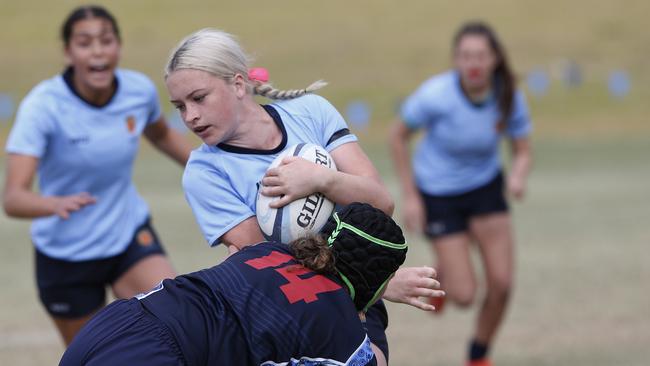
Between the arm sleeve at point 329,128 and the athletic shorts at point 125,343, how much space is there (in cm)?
105

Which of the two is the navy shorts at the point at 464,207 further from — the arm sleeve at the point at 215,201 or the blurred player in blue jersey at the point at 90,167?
the arm sleeve at the point at 215,201

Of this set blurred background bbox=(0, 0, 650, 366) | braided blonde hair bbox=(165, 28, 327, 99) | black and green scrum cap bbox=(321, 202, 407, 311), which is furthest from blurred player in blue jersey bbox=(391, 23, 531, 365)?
black and green scrum cap bbox=(321, 202, 407, 311)

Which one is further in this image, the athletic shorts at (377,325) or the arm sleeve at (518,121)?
the arm sleeve at (518,121)

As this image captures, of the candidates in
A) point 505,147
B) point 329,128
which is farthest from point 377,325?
point 505,147

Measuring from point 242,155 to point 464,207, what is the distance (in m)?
3.90

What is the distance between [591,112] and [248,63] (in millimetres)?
23986

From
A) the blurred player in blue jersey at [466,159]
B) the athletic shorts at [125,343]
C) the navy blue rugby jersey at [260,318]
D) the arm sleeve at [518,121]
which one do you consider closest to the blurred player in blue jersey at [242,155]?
the navy blue rugby jersey at [260,318]

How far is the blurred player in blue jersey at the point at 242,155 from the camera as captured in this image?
3645mm

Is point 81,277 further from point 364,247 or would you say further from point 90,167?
point 364,247

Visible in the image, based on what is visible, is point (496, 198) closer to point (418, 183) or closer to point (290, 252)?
point (418, 183)

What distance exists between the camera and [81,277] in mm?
5785

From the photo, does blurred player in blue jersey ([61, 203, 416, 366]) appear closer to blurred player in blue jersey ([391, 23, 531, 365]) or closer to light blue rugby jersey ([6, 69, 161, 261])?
light blue rugby jersey ([6, 69, 161, 261])

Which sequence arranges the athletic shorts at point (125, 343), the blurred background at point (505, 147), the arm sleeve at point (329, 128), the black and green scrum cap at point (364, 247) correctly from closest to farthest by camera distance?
the athletic shorts at point (125, 343) < the black and green scrum cap at point (364, 247) < the arm sleeve at point (329, 128) < the blurred background at point (505, 147)

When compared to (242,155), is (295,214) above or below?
below
